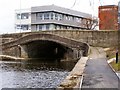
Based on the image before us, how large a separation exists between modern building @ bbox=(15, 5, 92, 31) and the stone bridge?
24333mm

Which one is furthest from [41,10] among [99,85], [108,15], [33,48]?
[99,85]

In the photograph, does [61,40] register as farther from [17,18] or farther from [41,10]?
[17,18]

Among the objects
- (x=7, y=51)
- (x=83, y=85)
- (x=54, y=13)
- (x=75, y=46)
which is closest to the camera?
(x=83, y=85)

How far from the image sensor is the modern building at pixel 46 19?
9806cm

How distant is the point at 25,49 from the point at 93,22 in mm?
38990

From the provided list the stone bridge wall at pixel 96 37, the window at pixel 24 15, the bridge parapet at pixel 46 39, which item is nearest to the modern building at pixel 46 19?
the window at pixel 24 15

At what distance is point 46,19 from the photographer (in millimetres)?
98438

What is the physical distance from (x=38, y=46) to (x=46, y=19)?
2936 centimetres

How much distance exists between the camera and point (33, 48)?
68875 millimetres

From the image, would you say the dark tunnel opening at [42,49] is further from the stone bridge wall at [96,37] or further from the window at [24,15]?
the window at [24,15]

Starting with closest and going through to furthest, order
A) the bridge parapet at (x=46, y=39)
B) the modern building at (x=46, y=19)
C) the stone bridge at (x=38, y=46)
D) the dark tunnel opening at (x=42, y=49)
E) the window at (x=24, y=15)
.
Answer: the bridge parapet at (x=46, y=39) < the stone bridge at (x=38, y=46) < the dark tunnel opening at (x=42, y=49) < the modern building at (x=46, y=19) < the window at (x=24, y=15)

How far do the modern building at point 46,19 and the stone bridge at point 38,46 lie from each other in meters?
24.3

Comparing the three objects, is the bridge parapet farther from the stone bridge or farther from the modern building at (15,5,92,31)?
the modern building at (15,5,92,31)

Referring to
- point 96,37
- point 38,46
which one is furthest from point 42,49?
point 96,37
